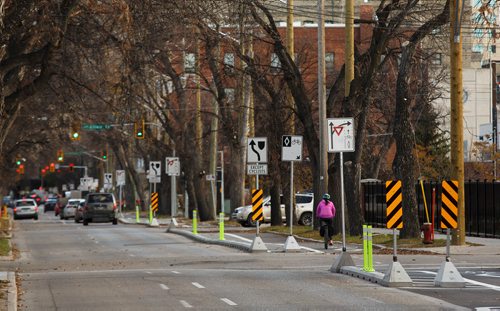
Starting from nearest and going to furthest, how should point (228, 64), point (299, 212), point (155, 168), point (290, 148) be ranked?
1. point (290, 148)
2. point (228, 64)
3. point (299, 212)
4. point (155, 168)

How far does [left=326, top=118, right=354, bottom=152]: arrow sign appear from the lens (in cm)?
2342

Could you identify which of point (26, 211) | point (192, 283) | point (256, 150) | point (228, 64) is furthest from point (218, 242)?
point (26, 211)

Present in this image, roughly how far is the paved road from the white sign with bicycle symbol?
10.4 feet

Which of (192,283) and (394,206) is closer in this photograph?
(192,283)

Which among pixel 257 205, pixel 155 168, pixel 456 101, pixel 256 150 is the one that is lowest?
pixel 257 205

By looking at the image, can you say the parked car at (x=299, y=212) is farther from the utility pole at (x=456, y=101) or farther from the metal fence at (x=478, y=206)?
the utility pole at (x=456, y=101)

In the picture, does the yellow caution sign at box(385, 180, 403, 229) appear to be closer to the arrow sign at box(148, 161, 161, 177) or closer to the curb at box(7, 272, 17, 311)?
the curb at box(7, 272, 17, 311)

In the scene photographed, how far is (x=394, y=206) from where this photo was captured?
791 inches

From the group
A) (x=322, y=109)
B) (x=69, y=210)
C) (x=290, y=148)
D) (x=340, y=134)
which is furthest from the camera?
(x=69, y=210)

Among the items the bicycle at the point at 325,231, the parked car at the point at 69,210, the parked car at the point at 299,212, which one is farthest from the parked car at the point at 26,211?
the bicycle at the point at 325,231

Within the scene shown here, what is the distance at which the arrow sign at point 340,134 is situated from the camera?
76.8ft

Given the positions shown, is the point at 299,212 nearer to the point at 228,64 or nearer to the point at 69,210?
the point at 228,64

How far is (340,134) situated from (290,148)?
6847 millimetres

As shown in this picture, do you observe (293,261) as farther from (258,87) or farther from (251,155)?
(258,87)
